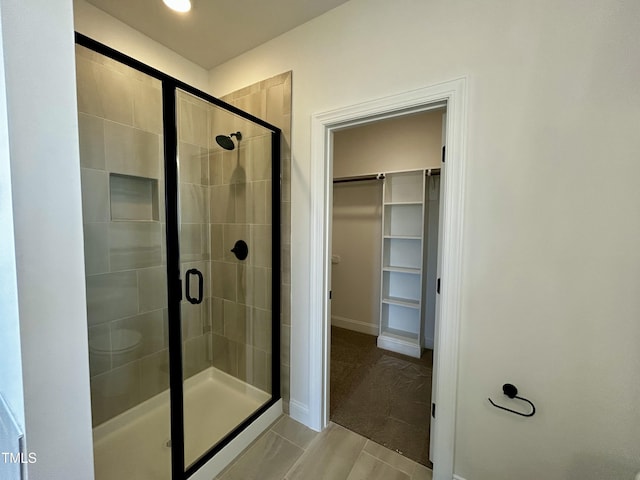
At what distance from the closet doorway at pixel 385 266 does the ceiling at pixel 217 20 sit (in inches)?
43.6

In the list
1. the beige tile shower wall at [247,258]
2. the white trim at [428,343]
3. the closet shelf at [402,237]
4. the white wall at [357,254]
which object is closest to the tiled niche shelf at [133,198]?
the beige tile shower wall at [247,258]

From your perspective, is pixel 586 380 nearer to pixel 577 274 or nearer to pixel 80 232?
pixel 577 274

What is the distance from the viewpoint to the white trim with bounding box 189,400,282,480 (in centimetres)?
142

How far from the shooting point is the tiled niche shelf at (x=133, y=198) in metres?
→ 1.73

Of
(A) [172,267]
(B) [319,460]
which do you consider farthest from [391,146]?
(B) [319,460]

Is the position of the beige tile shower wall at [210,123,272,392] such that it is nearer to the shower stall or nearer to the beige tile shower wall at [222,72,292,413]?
the shower stall

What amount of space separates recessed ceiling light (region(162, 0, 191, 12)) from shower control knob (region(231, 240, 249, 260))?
1565 millimetres

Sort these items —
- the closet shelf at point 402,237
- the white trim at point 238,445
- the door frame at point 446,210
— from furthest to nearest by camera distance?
the closet shelf at point 402,237
the white trim at point 238,445
the door frame at point 446,210

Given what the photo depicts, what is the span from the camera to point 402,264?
119 inches

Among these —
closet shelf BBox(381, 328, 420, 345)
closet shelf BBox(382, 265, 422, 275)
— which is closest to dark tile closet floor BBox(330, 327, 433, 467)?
closet shelf BBox(381, 328, 420, 345)

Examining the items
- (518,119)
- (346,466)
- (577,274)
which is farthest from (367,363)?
(518,119)

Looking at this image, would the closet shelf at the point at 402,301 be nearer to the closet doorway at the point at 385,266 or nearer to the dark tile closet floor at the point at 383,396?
the closet doorway at the point at 385,266

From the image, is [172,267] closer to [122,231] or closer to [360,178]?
[122,231]

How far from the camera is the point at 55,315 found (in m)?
0.60
